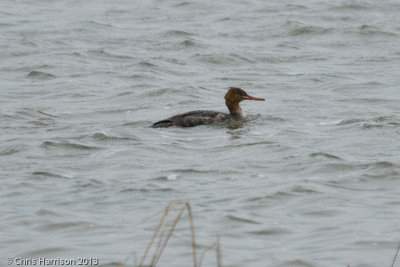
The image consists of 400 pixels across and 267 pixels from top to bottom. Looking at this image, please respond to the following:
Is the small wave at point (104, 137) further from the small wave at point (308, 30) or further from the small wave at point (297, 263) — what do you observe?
the small wave at point (308, 30)

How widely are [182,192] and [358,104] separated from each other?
6323 mm

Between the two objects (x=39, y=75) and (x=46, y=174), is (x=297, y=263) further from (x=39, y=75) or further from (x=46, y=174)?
(x=39, y=75)

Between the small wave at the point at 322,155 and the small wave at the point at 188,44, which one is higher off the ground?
the small wave at the point at 322,155

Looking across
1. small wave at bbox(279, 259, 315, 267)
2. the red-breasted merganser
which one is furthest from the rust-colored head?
small wave at bbox(279, 259, 315, 267)

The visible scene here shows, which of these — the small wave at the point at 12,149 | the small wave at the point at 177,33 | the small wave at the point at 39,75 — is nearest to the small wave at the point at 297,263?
the small wave at the point at 12,149

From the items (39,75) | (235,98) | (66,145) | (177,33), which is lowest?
(39,75)

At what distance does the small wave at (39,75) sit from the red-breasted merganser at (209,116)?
17.2 feet

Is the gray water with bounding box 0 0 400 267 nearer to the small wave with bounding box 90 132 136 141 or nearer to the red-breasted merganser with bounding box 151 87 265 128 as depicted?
the small wave with bounding box 90 132 136 141

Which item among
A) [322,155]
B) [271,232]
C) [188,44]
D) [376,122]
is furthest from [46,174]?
[188,44]

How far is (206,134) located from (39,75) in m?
6.04

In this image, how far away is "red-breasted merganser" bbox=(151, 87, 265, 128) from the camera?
14.0 metres

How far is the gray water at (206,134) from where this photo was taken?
29.3 feet

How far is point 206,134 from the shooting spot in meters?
13.9

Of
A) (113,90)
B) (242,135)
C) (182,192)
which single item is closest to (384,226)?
(182,192)
